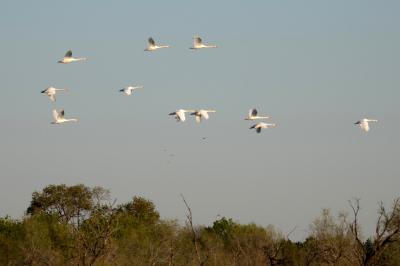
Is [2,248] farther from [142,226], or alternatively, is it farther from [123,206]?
[123,206]

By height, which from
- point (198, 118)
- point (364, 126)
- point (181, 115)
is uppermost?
point (198, 118)

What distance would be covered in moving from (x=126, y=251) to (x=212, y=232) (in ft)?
91.2

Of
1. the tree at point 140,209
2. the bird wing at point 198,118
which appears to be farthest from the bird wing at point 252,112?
the tree at point 140,209

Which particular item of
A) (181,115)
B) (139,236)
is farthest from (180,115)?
(139,236)

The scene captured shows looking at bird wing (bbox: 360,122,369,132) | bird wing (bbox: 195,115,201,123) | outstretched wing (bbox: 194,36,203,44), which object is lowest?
bird wing (bbox: 360,122,369,132)

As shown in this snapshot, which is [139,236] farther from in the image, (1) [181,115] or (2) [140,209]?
(1) [181,115]

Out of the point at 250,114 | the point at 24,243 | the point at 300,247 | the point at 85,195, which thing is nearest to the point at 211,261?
the point at 24,243

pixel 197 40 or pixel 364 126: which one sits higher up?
pixel 197 40

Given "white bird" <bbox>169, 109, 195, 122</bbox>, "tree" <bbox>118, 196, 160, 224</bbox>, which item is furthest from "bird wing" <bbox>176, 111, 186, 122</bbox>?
"tree" <bbox>118, 196, 160, 224</bbox>

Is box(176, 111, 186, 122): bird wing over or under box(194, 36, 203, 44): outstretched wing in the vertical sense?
under

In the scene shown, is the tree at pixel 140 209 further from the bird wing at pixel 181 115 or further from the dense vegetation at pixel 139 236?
Answer: the bird wing at pixel 181 115

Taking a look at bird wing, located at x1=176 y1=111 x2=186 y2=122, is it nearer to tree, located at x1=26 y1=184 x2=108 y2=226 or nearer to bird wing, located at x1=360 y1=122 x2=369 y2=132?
bird wing, located at x1=360 y1=122 x2=369 y2=132

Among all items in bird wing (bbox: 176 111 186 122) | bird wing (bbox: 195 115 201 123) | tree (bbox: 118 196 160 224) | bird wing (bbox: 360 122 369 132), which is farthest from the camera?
tree (bbox: 118 196 160 224)

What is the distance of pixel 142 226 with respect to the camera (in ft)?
310
